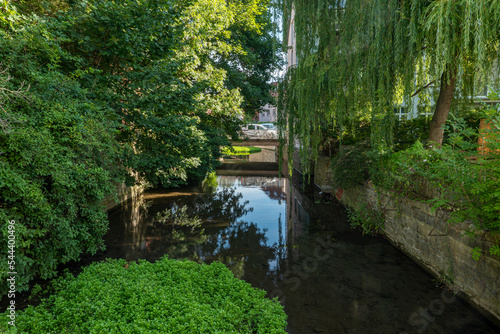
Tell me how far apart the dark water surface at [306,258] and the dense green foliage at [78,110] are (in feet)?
6.29

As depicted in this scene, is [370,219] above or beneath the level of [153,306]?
beneath

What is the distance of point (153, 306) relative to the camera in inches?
143

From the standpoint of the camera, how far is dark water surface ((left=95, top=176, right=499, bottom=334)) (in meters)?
5.03

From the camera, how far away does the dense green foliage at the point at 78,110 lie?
15.0 ft

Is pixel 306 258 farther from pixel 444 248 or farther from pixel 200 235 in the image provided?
pixel 200 235

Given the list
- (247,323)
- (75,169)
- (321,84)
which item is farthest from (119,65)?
(247,323)

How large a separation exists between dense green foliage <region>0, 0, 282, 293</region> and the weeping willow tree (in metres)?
3.58

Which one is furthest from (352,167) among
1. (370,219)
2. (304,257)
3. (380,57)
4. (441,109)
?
(380,57)

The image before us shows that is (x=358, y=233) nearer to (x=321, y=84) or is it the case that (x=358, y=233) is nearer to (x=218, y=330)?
(x=321, y=84)

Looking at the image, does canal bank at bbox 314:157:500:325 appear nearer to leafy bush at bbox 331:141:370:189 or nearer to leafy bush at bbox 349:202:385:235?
leafy bush at bbox 349:202:385:235

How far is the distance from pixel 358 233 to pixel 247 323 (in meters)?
6.84

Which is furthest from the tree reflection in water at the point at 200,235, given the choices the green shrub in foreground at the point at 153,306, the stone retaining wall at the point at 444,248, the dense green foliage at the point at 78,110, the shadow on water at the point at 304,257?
the stone retaining wall at the point at 444,248

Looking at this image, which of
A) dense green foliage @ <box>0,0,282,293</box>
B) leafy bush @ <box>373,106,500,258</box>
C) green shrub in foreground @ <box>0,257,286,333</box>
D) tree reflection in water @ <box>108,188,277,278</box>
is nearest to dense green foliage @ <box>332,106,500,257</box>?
leafy bush @ <box>373,106,500,258</box>

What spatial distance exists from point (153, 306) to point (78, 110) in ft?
13.7
